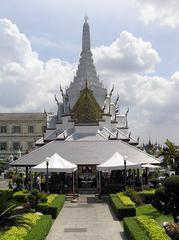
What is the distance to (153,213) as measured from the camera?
75.0 ft

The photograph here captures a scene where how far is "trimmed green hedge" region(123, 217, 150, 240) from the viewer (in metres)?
14.1

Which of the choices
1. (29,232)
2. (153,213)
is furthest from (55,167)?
(29,232)

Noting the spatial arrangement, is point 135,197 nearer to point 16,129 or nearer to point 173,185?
point 173,185

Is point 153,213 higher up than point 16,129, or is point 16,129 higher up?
point 16,129

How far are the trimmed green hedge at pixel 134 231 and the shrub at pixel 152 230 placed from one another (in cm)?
14

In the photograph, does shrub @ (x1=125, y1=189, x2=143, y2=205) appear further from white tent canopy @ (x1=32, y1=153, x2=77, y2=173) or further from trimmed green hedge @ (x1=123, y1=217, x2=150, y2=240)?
trimmed green hedge @ (x1=123, y1=217, x2=150, y2=240)

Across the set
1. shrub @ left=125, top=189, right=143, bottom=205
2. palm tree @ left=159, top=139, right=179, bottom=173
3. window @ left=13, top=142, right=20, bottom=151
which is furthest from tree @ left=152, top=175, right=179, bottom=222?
window @ left=13, top=142, right=20, bottom=151

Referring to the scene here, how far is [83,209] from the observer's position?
26.5 metres

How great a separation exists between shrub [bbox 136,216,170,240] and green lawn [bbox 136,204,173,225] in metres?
4.02

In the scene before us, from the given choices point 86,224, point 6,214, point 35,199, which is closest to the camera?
point 6,214

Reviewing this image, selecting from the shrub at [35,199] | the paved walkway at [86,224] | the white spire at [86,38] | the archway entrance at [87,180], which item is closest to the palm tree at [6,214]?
the paved walkway at [86,224]

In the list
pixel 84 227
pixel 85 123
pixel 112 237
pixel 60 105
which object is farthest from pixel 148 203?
pixel 60 105

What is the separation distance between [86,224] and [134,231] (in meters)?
5.46

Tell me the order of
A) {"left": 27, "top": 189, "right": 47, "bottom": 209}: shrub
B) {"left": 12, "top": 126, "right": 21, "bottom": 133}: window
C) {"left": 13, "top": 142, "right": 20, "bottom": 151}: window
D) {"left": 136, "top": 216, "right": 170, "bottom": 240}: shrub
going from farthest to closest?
{"left": 12, "top": 126, "right": 21, "bottom": 133}: window, {"left": 13, "top": 142, "right": 20, "bottom": 151}: window, {"left": 27, "top": 189, "right": 47, "bottom": 209}: shrub, {"left": 136, "top": 216, "right": 170, "bottom": 240}: shrub
